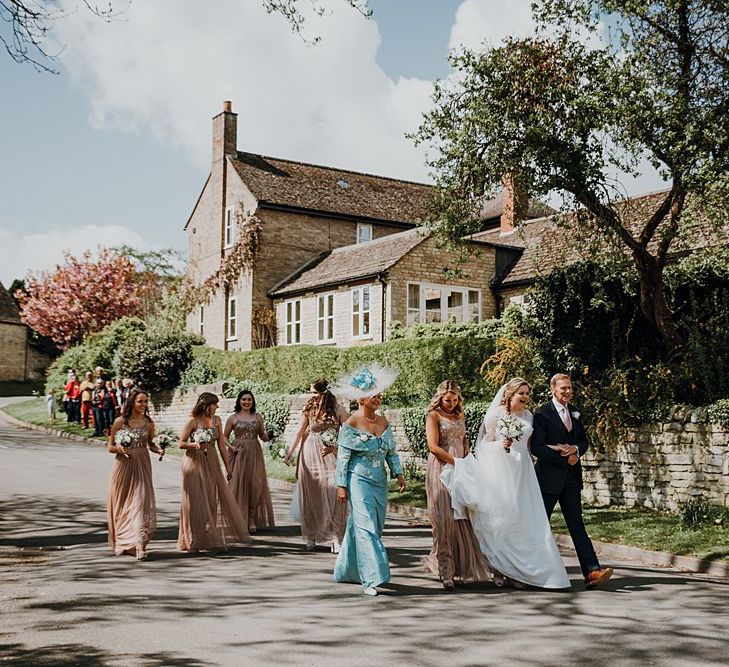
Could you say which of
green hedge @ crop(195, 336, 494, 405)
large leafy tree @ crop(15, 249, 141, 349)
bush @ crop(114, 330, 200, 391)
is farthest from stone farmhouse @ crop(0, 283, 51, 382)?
green hedge @ crop(195, 336, 494, 405)

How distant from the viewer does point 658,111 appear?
47.2ft

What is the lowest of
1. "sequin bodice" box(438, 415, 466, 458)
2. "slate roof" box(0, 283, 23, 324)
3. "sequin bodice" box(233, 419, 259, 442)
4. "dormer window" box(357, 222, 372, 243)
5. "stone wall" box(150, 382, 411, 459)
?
"sequin bodice" box(438, 415, 466, 458)

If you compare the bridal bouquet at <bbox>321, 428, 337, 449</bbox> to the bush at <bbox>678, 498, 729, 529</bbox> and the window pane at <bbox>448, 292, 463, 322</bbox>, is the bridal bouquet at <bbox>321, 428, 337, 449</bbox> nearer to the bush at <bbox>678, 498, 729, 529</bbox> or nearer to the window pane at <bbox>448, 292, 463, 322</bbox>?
the bush at <bbox>678, 498, 729, 529</bbox>

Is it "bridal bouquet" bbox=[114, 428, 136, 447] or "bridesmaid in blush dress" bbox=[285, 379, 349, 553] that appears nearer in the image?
"bridal bouquet" bbox=[114, 428, 136, 447]

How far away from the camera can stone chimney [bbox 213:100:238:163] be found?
138 ft

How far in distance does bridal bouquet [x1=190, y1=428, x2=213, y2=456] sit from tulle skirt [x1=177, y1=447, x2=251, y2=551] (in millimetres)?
127

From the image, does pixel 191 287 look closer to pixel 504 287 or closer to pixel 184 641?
pixel 504 287

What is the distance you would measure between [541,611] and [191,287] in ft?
121

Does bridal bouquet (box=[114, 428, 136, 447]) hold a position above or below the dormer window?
below

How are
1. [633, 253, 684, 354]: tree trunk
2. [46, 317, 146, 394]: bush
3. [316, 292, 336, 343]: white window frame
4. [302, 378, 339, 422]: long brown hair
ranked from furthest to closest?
[46, 317, 146, 394]: bush → [316, 292, 336, 343]: white window frame → [633, 253, 684, 354]: tree trunk → [302, 378, 339, 422]: long brown hair

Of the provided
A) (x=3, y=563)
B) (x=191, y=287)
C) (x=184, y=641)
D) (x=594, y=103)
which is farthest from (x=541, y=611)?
(x=191, y=287)

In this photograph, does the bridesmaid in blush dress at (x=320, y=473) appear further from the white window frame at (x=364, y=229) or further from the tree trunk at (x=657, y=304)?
the white window frame at (x=364, y=229)

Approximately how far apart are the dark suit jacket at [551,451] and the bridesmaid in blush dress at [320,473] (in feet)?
9.84

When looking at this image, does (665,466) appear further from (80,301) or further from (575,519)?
(80,301)
